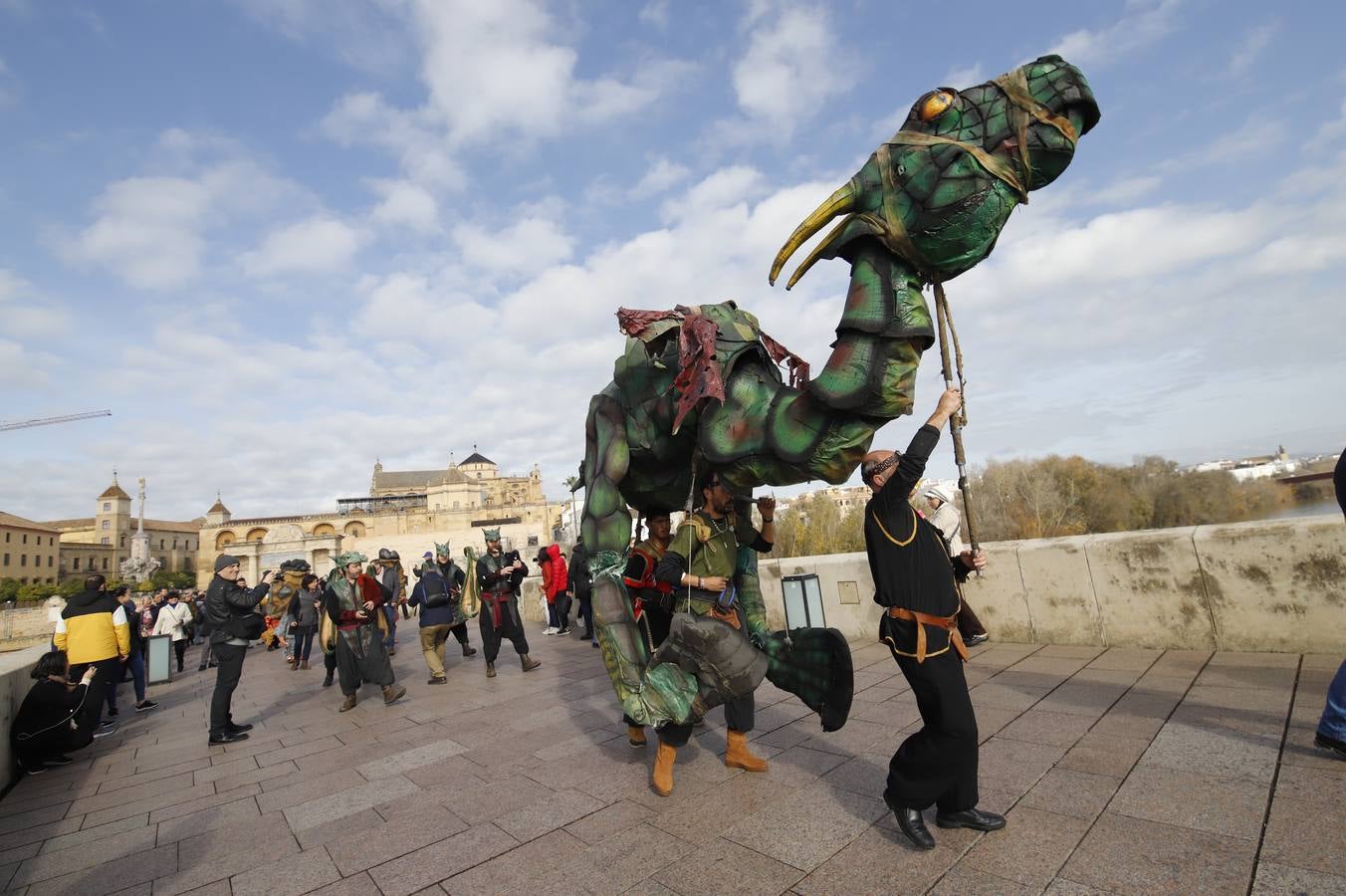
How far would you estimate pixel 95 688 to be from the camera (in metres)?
7.16

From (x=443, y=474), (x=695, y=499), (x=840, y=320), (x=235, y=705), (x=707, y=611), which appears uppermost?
(x=443, y=474)

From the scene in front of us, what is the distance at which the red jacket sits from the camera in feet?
38.5

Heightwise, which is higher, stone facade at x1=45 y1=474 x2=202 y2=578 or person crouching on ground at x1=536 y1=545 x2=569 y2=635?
stone facade at x1=45 y1=474 x2=202 y2=578

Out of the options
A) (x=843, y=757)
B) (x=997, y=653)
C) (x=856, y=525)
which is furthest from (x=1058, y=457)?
(x=843, y=757)

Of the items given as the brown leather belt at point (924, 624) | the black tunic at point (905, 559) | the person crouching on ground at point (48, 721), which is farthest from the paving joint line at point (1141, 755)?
the person crouching on ground at point (48, 721)

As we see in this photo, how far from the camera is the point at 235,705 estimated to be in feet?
29.1

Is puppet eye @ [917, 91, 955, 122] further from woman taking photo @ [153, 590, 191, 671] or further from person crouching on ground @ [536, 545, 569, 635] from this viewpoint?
woman taking photo @ [153, 590, 191, 671]

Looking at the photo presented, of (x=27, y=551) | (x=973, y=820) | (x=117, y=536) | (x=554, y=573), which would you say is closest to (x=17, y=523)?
(x=27, y=551)

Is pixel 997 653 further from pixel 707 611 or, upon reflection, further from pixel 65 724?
pixel 65 724

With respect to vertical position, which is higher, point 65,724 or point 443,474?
point 443,474

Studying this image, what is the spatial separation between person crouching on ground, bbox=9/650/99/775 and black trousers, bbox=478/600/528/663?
4065 mm

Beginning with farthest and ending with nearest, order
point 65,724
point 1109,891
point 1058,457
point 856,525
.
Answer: point 1058,457 → point 856,525 → point 65,724 → point 1109,891

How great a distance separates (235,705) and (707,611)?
806 centimetres

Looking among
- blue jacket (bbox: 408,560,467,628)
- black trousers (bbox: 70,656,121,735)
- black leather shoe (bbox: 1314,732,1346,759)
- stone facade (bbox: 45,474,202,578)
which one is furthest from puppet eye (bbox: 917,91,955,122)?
stone facade (bbox: 45,474,202,578)
